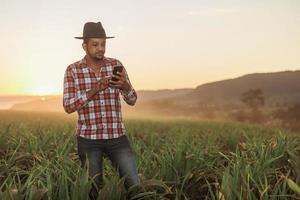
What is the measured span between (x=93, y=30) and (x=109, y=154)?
120 centimetres

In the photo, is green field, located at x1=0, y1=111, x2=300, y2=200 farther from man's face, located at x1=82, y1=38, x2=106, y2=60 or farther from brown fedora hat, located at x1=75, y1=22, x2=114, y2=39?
brown fedora hat, located at x1=75, y1=22, x2=114, y2=39

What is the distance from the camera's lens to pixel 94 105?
5.53 m

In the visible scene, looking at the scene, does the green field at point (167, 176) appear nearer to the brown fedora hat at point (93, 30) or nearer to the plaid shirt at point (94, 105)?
the plaid shirt at point (94, 105)

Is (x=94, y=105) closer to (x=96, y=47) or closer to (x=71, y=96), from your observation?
(x=71, y=96)

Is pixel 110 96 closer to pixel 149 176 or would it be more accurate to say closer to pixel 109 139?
pixel 109 139

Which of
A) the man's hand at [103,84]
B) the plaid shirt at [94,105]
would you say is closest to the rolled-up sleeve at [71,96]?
the plaid shirt at [94,105]

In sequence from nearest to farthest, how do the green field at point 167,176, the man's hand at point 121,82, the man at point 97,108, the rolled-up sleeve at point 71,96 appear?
1. the green field at point 167,176
2. the man's hand at point 121,82
3. the rolled-up sleeve at point 71,96
4. the man at point 97,108

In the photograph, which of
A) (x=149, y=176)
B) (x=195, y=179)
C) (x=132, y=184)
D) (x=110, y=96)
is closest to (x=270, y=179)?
(x=195, y=179)

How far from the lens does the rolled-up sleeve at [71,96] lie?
Answer: 17.7ft

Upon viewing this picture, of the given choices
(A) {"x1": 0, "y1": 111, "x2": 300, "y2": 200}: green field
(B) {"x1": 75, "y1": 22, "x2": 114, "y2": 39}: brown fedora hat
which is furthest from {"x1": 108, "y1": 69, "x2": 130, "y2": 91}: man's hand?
(A) {"x1": 0, "y1": 111, "x2": 300, "y2": 200}: green field

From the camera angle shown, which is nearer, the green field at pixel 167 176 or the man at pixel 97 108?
the green field at pixel 167 176

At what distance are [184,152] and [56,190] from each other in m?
2.33

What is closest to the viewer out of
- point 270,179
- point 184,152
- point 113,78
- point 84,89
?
point 113,78

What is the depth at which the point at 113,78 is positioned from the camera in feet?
17.3
